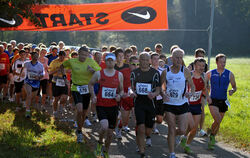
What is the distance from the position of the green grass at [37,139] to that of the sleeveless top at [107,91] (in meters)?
1.00

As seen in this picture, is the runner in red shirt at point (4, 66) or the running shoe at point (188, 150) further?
the runner in red shirt at point (4, 66)

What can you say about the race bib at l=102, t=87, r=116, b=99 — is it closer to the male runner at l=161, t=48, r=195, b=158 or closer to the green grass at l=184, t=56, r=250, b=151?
the male runner at l=161, t=48, r=195, b=158

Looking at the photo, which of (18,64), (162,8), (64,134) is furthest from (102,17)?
(64,134)

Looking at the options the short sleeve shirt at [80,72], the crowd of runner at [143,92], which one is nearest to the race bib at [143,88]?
the crowd of runner at [143,92]

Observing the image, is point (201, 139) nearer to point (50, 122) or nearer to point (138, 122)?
point (138, 122)

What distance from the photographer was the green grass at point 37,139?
6.37 m

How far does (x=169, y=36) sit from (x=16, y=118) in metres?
51.6

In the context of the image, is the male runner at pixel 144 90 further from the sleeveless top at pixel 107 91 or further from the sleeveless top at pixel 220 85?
the sleeveless top at pixel 220 85

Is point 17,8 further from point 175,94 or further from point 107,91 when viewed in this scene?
point 175,94

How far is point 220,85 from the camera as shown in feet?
25.1

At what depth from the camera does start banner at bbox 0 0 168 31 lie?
584 inches

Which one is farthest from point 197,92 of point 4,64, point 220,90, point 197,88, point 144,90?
point 4,64

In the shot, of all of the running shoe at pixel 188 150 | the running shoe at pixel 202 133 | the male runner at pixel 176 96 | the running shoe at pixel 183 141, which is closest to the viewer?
the male runner at pixel 176 96

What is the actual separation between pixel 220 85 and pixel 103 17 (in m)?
9.34
